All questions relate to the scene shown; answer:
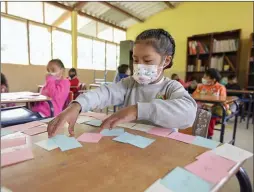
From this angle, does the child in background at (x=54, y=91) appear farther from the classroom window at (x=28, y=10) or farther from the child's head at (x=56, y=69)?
the classroom window at (x=28, y=10)

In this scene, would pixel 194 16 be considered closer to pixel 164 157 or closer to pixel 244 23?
pixel 244 23

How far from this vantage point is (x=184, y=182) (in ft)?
1.19

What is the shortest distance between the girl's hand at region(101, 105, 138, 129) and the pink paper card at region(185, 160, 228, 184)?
21cm

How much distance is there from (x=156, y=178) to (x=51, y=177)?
205 millimetres

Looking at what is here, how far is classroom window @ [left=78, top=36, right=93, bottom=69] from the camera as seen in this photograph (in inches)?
212

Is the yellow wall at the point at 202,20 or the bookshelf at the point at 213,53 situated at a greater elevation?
the yellow wall at the point at 202,20

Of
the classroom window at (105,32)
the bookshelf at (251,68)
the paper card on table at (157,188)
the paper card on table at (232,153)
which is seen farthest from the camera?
the classroom window at (105,32)

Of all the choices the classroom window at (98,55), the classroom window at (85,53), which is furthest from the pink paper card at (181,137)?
the classroom window at (98,55)

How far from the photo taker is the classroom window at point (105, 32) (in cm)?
581

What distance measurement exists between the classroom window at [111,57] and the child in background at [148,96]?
546 cm

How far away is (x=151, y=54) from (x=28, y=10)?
452cm

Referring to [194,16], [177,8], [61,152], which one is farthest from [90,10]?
[61,152]

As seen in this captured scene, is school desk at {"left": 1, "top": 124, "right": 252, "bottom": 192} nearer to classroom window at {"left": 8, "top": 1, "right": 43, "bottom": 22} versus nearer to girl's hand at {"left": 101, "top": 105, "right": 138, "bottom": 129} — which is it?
girl's hand at {"left": 101, "top": 105, "right": 138, "bottom": 129}

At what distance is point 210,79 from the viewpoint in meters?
2.55
